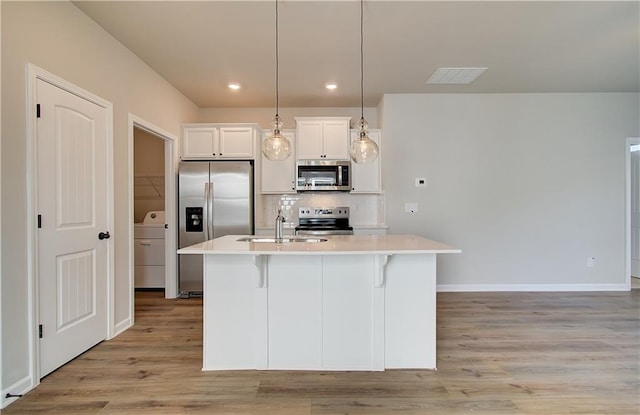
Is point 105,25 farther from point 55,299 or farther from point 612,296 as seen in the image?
point 612,296

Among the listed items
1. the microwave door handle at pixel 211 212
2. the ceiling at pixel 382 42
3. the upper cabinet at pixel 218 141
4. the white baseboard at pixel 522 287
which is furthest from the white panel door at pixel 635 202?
the microwave door handle at pixel 211 212

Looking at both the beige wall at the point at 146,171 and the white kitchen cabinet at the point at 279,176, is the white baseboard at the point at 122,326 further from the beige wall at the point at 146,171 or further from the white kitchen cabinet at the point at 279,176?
the beige wall at the point at 146,171

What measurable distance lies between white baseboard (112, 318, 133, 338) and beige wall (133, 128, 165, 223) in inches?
90.2

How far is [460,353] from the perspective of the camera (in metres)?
2.43

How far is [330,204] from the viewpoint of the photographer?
4.62 m

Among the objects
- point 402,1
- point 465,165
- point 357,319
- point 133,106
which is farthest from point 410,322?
point 133,106

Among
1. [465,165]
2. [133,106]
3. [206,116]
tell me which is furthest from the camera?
[206,116]

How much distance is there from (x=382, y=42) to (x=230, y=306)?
2.51 meters

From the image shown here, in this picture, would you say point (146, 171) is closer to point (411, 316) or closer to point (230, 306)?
point (230, 306)

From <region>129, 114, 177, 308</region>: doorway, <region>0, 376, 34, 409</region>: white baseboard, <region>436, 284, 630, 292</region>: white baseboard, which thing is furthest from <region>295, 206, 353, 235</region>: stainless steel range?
<region>0, 376, 34, 409</region>: white baseboard

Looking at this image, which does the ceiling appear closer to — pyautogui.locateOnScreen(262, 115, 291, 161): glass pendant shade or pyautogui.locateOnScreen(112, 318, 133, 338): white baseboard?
pyautogui.locateOnScreen(262, 115, 291, 161): glass pendant shade

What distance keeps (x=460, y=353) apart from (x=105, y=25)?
3.83m

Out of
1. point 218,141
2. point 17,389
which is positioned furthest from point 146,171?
point 17,389

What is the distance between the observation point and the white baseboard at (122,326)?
9.05 ft
